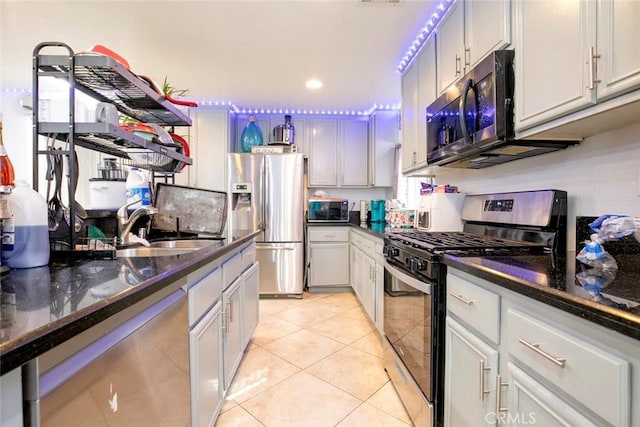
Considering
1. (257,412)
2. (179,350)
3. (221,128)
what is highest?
(221,128)

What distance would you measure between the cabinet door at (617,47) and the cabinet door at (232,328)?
171cm

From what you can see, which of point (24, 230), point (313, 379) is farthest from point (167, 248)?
point (313, 379)

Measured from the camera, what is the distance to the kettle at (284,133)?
154 inches

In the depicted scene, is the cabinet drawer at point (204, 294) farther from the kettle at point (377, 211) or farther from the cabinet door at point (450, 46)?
the kettle at point (377, 211)

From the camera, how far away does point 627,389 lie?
58 cm

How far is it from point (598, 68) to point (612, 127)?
0.38m

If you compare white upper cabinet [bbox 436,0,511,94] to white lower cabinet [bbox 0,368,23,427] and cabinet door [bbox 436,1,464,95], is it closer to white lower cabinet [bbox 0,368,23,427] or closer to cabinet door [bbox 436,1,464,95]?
cabinet door [bbox 436,1,464,95]

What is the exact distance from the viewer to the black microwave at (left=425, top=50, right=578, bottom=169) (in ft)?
4.42

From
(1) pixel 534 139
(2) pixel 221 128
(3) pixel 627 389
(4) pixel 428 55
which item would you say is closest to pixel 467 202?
(1) pixel 534 139

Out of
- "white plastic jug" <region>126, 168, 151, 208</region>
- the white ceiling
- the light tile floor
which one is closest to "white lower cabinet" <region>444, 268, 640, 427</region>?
the light tile floor

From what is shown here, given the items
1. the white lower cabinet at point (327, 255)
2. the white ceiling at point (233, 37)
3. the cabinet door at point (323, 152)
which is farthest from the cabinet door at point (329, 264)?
the white ceiling at point (233, 37)

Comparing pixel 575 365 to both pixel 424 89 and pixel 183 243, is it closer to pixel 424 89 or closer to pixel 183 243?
pixel 183 243

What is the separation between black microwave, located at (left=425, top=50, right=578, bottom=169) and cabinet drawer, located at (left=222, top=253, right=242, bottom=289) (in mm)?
1396

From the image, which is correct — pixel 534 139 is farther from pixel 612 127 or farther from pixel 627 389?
pixel 627 389
